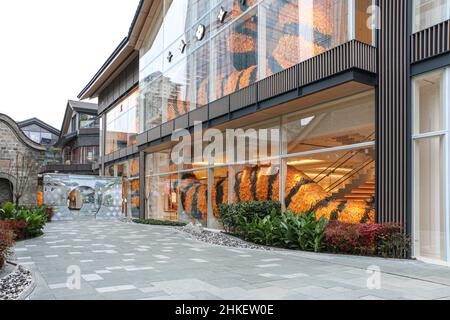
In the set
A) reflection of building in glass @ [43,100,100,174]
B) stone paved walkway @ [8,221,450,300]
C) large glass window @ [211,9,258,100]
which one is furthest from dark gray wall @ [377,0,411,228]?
reflection of building in glass @ [43,100,100,174]

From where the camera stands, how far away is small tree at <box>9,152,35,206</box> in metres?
26.2

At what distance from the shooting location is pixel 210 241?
45.1ft

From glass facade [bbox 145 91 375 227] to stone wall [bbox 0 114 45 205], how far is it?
11.1m

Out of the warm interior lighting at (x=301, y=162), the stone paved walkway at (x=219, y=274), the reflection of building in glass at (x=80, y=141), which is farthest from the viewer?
the reflection of building in glass at (x=80, y=141)

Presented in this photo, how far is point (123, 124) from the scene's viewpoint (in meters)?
33.3

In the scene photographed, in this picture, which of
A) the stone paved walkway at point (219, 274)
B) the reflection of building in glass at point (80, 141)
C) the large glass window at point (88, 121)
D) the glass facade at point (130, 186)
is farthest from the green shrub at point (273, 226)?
the large glass window at point (88, 121)

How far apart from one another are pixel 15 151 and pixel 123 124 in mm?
8663

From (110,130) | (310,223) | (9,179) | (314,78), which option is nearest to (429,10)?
(314,78)

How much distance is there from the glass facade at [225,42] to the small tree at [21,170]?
7.75 meters

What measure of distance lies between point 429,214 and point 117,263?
7101 millimetres

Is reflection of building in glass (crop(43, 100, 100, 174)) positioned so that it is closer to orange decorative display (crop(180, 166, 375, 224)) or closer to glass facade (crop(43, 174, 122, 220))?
glass facade (crop(43, 174, 122, 220))

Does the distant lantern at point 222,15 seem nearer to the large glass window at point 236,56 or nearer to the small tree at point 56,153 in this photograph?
the large glass window at point 236,56

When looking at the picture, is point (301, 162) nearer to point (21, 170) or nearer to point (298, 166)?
point (298, 166)

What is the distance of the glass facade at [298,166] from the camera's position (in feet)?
38.9
